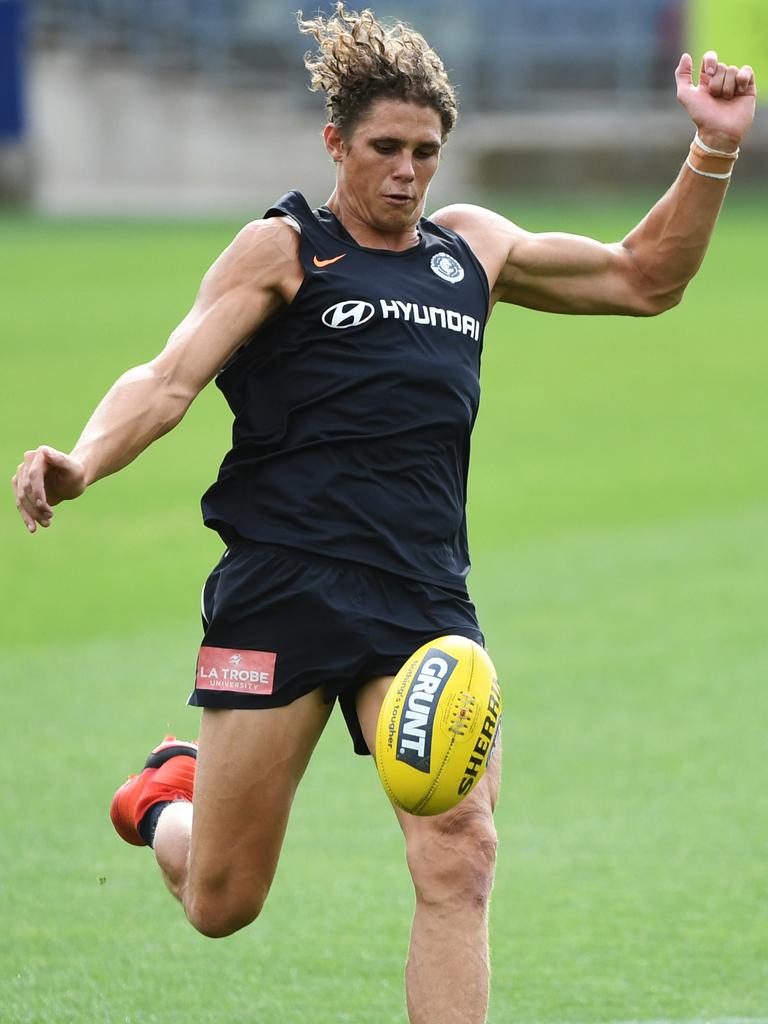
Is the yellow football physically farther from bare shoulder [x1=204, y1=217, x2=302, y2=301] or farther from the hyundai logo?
bare shoulder [x1=204, y1=217, x2=302, y2=301]

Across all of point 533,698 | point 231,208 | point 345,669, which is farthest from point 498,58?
point 345,669

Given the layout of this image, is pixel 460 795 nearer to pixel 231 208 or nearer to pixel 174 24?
pixel 231 208

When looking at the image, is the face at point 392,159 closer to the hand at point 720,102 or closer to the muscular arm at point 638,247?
the muscular arm at point 638,247

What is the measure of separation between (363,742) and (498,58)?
105 feet

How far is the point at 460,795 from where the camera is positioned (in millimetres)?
4508

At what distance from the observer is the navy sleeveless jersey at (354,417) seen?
485 cm

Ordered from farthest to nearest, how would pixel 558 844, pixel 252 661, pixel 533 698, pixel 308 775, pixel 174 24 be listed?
pixel 174 24 < pixel 533 698 < pixel 308 775 < pixel 558 844 < pixel 252 661

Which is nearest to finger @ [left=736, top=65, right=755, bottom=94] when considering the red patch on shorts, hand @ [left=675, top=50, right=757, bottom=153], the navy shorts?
hand @ [left=675, top=50, right=757, bottom=153]

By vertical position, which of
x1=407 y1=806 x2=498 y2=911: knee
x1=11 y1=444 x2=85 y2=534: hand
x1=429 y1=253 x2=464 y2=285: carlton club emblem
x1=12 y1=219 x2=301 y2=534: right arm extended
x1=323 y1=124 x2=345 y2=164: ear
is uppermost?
x1=323 y1=124 x2=345 y2=164: ear

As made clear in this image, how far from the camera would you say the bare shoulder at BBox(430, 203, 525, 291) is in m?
5.29

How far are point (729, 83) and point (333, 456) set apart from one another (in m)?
1.64

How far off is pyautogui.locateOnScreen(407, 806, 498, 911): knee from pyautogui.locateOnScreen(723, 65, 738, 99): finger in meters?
2.20

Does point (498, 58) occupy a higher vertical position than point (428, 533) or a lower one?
higher

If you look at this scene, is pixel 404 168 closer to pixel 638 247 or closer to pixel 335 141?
pixel 335 141
